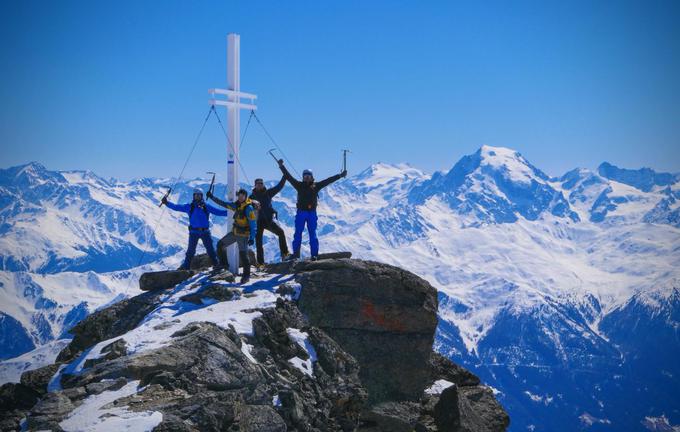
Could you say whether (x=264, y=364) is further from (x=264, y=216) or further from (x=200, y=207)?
(x=200, y=207)

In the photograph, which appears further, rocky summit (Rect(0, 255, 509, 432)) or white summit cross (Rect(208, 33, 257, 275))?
white summit cross (Rect(208, 33, 257, 275))

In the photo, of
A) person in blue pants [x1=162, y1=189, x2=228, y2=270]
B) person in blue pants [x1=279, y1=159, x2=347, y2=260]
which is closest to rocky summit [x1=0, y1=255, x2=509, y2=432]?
person in blue pants [x1=162, y1=189, x2=228, y2=270]

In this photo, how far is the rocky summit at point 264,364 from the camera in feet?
49.1

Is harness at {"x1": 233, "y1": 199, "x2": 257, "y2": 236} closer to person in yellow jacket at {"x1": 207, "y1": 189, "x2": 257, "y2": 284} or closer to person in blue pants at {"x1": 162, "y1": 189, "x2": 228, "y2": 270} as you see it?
person in yellow jacket at {"x1": 207, "y1": 189, "x2": 257, "y2": 284}

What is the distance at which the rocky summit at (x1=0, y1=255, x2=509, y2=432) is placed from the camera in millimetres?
14970

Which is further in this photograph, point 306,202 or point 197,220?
point 197,220

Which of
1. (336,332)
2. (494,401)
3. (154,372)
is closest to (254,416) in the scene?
(154,372)

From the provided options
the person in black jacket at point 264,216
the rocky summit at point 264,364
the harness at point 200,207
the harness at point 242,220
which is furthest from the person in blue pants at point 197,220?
the harness at point 242,220

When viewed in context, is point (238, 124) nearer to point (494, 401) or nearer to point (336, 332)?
point (336, 332)

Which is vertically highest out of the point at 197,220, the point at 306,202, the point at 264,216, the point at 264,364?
the point at 306,202

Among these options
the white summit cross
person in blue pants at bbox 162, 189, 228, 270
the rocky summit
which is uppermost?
the white summit cross

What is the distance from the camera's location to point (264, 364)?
1872cm

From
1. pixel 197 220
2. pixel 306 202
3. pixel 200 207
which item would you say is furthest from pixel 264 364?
pixel 200 207

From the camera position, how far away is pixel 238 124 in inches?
1129
